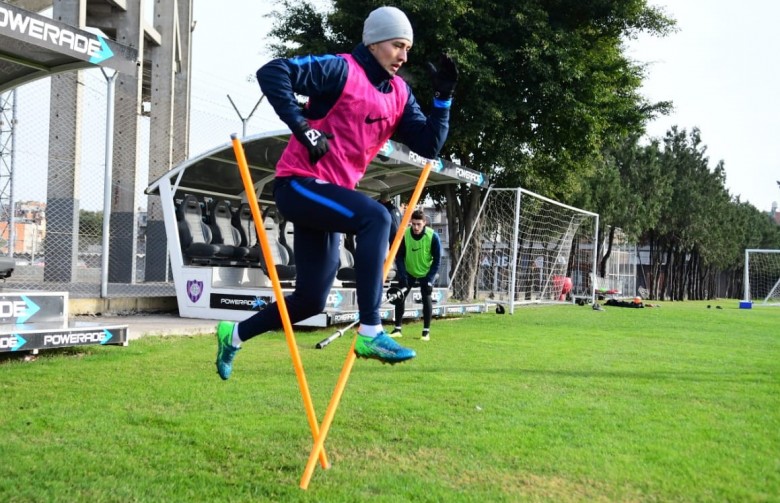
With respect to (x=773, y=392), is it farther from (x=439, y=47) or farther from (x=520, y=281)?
(x=520, y=281)

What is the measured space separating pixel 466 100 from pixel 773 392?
14233mm

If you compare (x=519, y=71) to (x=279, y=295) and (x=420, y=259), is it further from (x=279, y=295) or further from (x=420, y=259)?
(x=279, y=295)

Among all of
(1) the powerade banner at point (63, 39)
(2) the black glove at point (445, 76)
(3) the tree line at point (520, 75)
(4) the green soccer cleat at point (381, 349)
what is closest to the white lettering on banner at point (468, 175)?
(3) the tree line at point (520, 75)

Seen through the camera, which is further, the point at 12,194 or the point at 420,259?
the point at 420,259

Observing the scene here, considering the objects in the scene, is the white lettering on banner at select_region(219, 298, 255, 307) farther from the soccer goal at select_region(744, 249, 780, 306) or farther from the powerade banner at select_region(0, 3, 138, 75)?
the soccer goal at select_region(744, 249, 780, 306)

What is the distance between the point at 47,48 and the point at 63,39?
0.19 meters

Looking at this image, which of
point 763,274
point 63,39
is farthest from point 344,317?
point 763,274

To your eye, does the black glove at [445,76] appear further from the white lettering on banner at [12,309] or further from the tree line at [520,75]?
the tree line at [520,75]

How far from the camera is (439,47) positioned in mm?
19875

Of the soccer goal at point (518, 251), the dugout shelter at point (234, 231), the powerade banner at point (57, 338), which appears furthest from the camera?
the soccer goal at point (518, 251)

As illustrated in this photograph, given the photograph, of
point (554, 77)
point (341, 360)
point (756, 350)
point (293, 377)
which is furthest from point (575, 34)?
point (293, 377)

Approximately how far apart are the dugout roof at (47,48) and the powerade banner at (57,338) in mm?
2755

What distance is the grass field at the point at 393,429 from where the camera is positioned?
3633 millimetres

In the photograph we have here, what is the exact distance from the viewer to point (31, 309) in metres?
8.09
